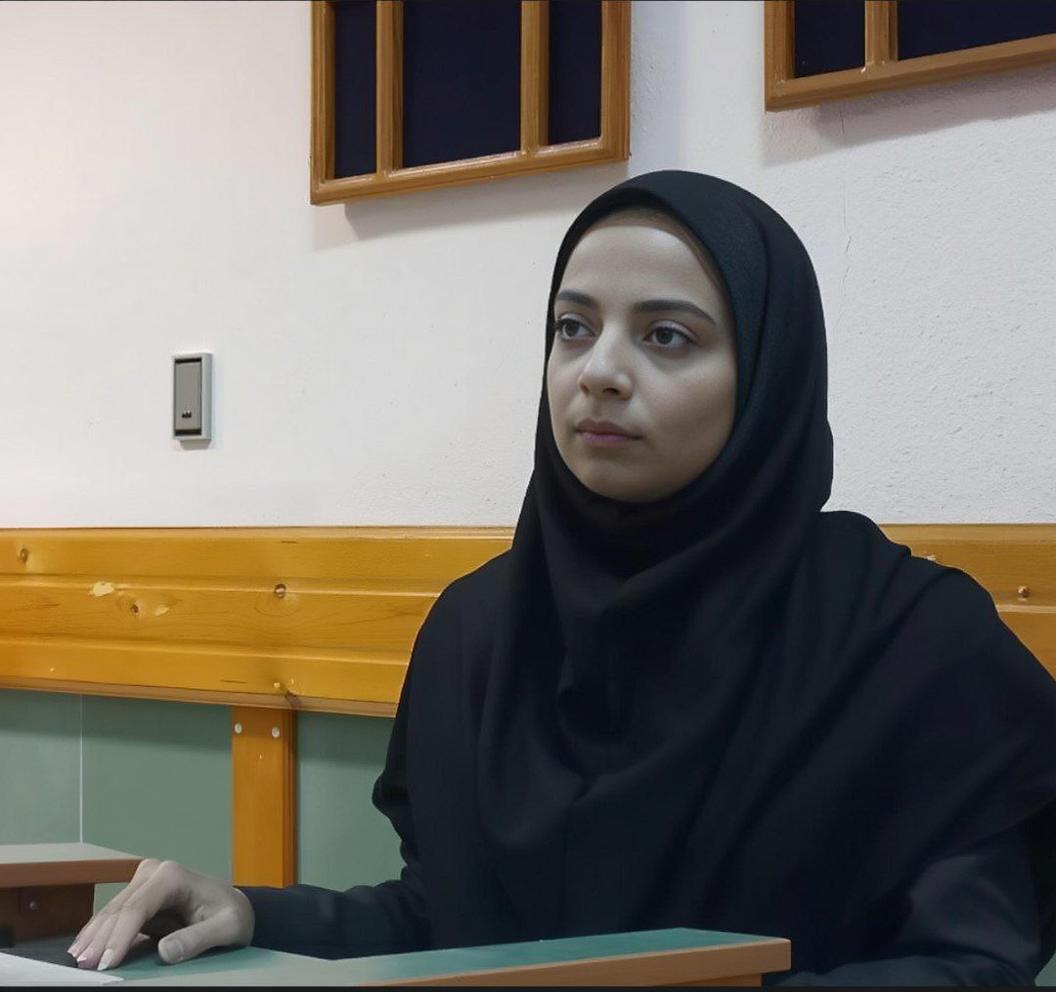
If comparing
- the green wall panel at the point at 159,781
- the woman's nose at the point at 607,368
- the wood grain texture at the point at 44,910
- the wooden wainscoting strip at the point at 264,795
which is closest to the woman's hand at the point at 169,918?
the wood grain texture at the point at 44,910

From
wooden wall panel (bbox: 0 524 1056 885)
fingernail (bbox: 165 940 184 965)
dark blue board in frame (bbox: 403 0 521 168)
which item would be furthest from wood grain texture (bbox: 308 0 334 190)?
fingernail (bbox: 165 940 184 965)

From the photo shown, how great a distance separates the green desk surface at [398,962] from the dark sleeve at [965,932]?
14 cm

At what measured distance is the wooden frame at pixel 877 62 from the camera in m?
1.68

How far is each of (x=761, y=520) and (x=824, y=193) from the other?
0.60 metres

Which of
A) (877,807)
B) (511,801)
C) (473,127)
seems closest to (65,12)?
(473,127)

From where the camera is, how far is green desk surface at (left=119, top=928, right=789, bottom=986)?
978 mm

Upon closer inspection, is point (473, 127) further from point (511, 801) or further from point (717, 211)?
point (511, 801)

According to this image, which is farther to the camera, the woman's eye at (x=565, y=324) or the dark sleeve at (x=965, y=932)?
the woman's eye at (x=565, y=324)

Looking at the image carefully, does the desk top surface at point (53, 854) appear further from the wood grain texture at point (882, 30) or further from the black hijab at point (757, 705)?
the wood grain texture at point (882, 30)

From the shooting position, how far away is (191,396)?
2.34 metres

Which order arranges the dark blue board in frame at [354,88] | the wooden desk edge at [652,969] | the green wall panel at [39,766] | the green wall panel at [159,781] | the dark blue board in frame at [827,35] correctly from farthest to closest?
the green wall panel at [39,766]
the green wall panel at [159,781]
the dark blue board in frame at [354,88]
the dark blue board in frame at [827,35]
the wooden desk edge at [652,969]

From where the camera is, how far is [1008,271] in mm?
1721

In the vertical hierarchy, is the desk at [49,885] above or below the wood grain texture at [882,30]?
below

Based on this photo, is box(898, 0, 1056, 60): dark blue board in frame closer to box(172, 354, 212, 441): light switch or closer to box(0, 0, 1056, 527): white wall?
box(0, 0, 1056, 527): white wall
